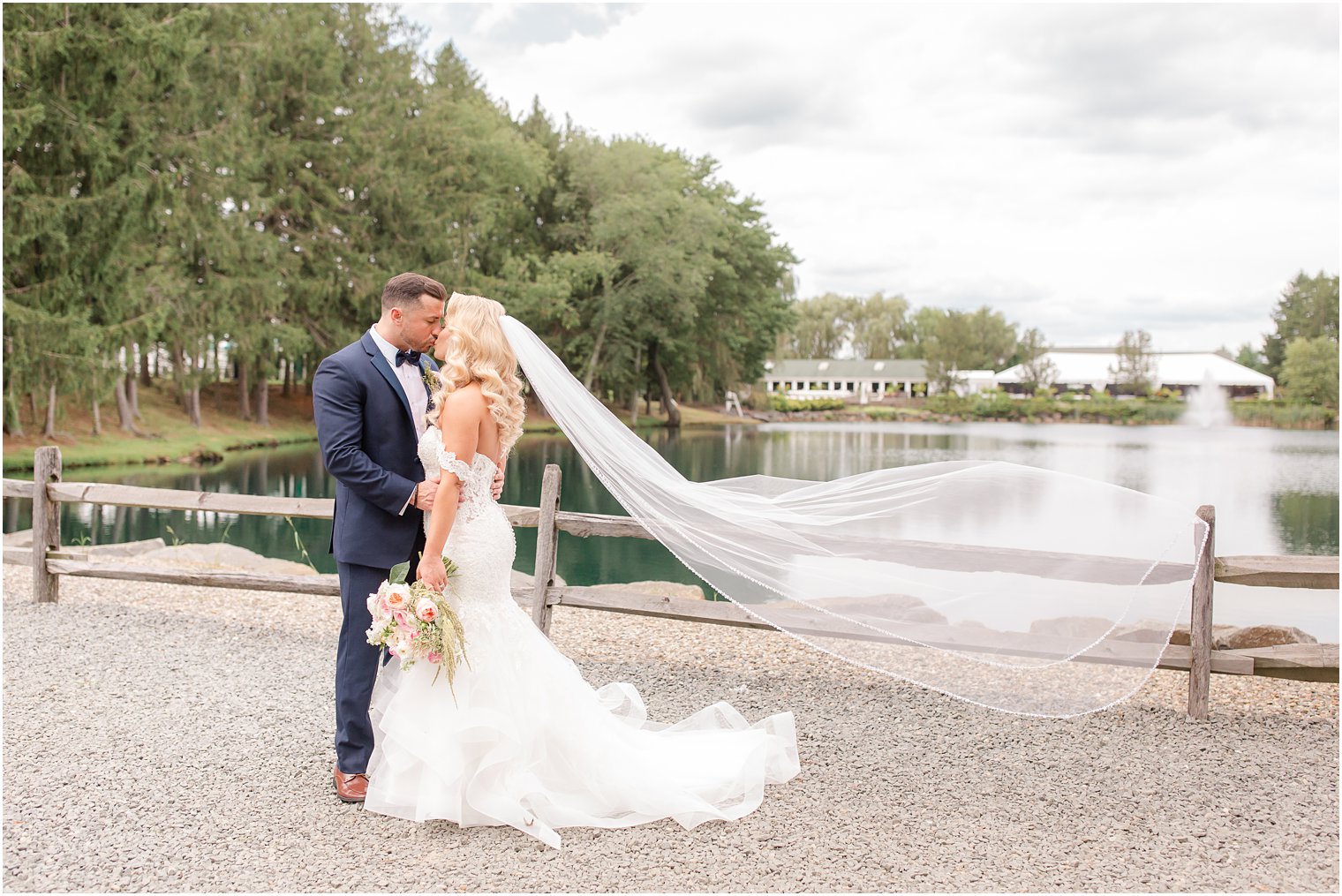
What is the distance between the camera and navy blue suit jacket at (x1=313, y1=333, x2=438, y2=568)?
3861 millimetres

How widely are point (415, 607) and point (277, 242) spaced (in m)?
28.2

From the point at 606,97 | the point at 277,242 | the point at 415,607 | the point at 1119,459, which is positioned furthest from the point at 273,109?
the point at 415,607

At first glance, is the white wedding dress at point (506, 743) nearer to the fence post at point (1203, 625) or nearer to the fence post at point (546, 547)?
the fence post at point (546, 547)

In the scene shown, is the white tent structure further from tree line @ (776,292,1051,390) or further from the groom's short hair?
the groom's short hair

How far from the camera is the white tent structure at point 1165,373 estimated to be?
275 ft

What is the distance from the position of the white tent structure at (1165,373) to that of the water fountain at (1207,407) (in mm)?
1114

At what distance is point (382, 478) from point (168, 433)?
27797mm

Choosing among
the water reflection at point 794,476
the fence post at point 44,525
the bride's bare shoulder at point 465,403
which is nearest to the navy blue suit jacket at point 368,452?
the bride's bare shoulder at point 465,403

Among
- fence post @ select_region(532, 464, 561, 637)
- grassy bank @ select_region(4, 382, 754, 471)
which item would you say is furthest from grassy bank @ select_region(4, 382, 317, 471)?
fence post @ select_region(532, 464, 561, 637)

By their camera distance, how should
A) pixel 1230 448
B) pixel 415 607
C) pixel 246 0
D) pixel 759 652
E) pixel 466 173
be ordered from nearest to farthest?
pixel 415 607 → pixel 759 652 → pixel 246 0 → pixel 466 173 → pixel 1230 448

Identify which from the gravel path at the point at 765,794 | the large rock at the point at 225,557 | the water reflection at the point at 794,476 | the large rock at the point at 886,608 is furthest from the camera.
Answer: the water reflection at the point at 794,476

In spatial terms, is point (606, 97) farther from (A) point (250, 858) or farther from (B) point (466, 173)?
(A) point (250, 858)

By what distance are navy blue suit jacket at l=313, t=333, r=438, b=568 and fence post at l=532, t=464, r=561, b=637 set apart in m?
2.29

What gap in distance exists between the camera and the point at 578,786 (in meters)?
3.92
